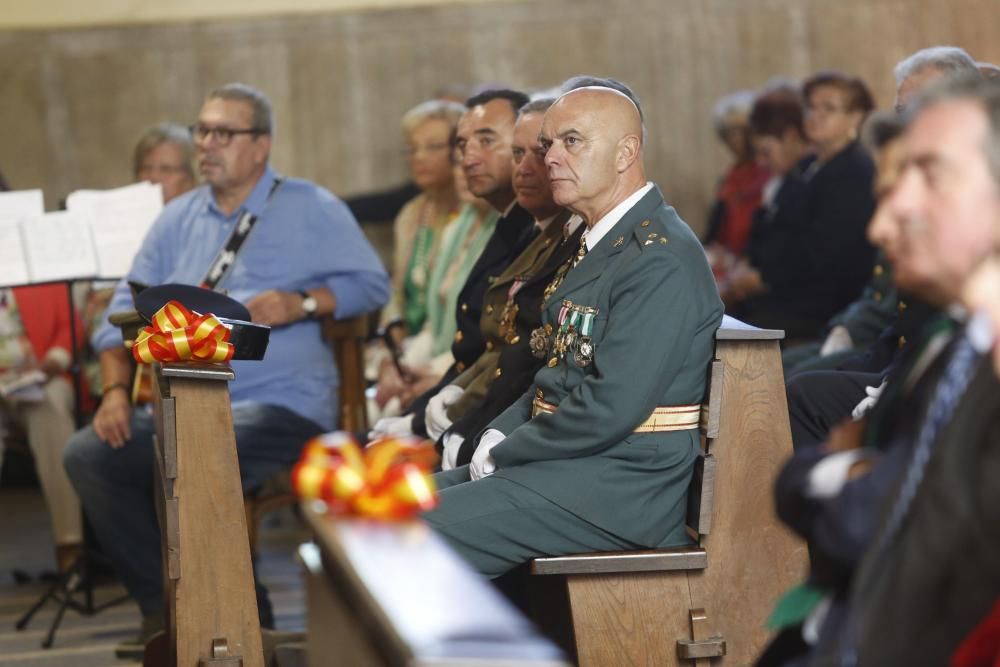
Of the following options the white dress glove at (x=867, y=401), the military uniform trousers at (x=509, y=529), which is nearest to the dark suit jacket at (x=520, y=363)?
the military uniform trousers at (x=509, y=529)

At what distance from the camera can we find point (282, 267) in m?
4.88

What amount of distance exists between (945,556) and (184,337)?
2287mm

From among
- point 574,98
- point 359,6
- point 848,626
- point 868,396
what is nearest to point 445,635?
point 848,626

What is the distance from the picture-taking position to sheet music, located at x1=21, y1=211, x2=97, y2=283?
4.95 m

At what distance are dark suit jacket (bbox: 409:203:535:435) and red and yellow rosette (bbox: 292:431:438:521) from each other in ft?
6.86

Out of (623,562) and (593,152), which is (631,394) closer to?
(623,562)

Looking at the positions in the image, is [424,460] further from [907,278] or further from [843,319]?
[843,319]

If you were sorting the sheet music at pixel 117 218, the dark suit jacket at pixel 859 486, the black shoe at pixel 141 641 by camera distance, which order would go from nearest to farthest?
the dark suit jacket at pixel 859 486, the black shoe at pixel 141 641, the sheet music at pixel 117 218

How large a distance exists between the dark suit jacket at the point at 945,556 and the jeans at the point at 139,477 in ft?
9.80

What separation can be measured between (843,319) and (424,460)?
2.83 meters

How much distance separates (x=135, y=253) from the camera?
5.20 m

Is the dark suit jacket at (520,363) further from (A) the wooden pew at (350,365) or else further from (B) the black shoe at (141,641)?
(B) the black shoe at (141,641)

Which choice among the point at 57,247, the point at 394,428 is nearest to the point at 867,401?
the point at 394,428

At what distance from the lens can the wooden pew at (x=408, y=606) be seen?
4.93ft
